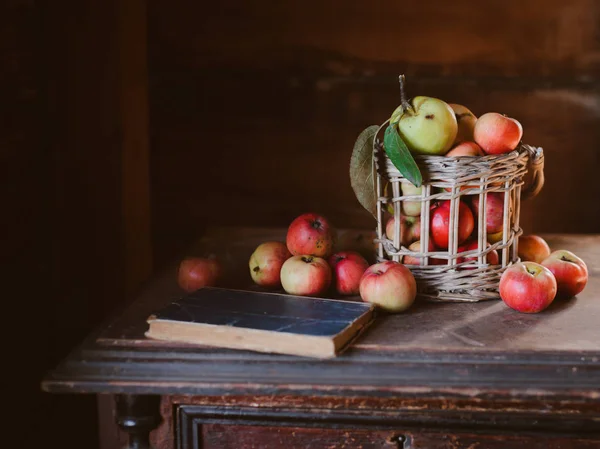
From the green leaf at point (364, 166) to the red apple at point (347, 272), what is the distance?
0.11 meters

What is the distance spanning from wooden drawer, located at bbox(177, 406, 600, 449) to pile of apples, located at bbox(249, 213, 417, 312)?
21cm

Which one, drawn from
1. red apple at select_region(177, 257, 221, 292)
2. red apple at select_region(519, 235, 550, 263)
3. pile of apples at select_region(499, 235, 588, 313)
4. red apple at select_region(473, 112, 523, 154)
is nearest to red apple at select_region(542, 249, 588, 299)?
pile of apples at select_region(499, 235, 588, 313)

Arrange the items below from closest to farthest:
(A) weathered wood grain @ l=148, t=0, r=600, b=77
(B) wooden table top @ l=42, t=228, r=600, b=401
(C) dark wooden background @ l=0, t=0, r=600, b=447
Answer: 1. (B) wooden table top @ l=42, t=228, r=600, b=401
2. (C) dark wooden background @ l=0, t=0, r=600, b=447
3. (A) weathered wood grain @ l=148, t=0, r=600, b=77

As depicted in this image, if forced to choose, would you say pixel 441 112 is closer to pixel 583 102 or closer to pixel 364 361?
pixel 364 361

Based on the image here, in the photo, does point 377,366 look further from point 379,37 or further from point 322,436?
point 379,37

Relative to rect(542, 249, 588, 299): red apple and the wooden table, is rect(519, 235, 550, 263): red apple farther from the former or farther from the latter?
the wooden table

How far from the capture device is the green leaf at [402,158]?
1.08 meters

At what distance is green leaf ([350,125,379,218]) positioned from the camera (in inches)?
45.5

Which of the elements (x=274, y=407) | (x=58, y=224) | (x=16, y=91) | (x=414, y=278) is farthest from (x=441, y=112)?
(x=58, y=224)

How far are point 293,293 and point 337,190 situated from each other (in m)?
Result: 0.95

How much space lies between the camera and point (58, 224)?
68.9 inches

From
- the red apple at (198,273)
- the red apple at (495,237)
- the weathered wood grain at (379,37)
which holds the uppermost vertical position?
the weathered wood grain at (379,37)

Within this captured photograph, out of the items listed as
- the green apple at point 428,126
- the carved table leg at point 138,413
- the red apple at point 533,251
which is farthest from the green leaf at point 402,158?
the carved table leg at point 138,413

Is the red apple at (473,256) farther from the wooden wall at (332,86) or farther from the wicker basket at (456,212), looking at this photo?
the wooden wall at (332,86)
